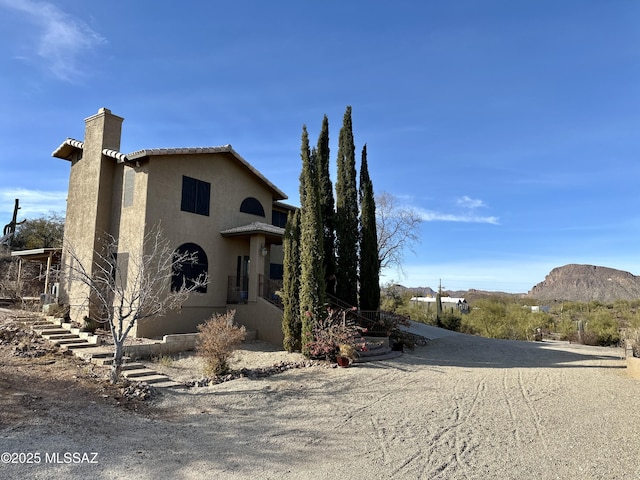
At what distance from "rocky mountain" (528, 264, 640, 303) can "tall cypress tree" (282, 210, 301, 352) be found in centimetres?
7091

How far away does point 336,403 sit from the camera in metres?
8.82

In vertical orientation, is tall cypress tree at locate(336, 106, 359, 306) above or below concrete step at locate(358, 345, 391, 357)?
above

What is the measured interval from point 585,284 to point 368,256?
93196 mm

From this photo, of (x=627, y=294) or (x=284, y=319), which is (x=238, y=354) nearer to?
(x=284, y=319)

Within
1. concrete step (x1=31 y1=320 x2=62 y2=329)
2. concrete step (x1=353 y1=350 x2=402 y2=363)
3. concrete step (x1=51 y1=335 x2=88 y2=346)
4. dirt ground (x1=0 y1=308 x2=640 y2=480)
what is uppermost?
concrete step (x1=31 y1=320 x2=62 y2=329)

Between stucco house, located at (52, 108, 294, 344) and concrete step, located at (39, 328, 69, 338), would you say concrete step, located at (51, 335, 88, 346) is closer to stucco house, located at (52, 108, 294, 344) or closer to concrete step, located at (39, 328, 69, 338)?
concrete step, located at (39, 328, 69, 338)

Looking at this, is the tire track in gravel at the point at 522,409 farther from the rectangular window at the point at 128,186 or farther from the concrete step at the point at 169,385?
the rectangular window at the point at 128,186

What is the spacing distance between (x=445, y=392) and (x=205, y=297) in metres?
9.43

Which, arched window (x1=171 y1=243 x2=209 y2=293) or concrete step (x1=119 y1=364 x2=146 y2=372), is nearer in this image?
concrete step (x1=119 y1=364 x2=146 y2=372)

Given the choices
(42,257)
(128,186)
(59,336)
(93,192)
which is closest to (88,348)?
(59,336)

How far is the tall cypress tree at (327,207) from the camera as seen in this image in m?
16.7

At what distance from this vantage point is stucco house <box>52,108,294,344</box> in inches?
569

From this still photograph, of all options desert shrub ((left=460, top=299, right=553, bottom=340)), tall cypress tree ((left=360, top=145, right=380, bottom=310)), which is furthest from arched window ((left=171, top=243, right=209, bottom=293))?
desert shrub ((left=460, top=299, right=553, bottom=340))

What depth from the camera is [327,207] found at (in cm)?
1731
